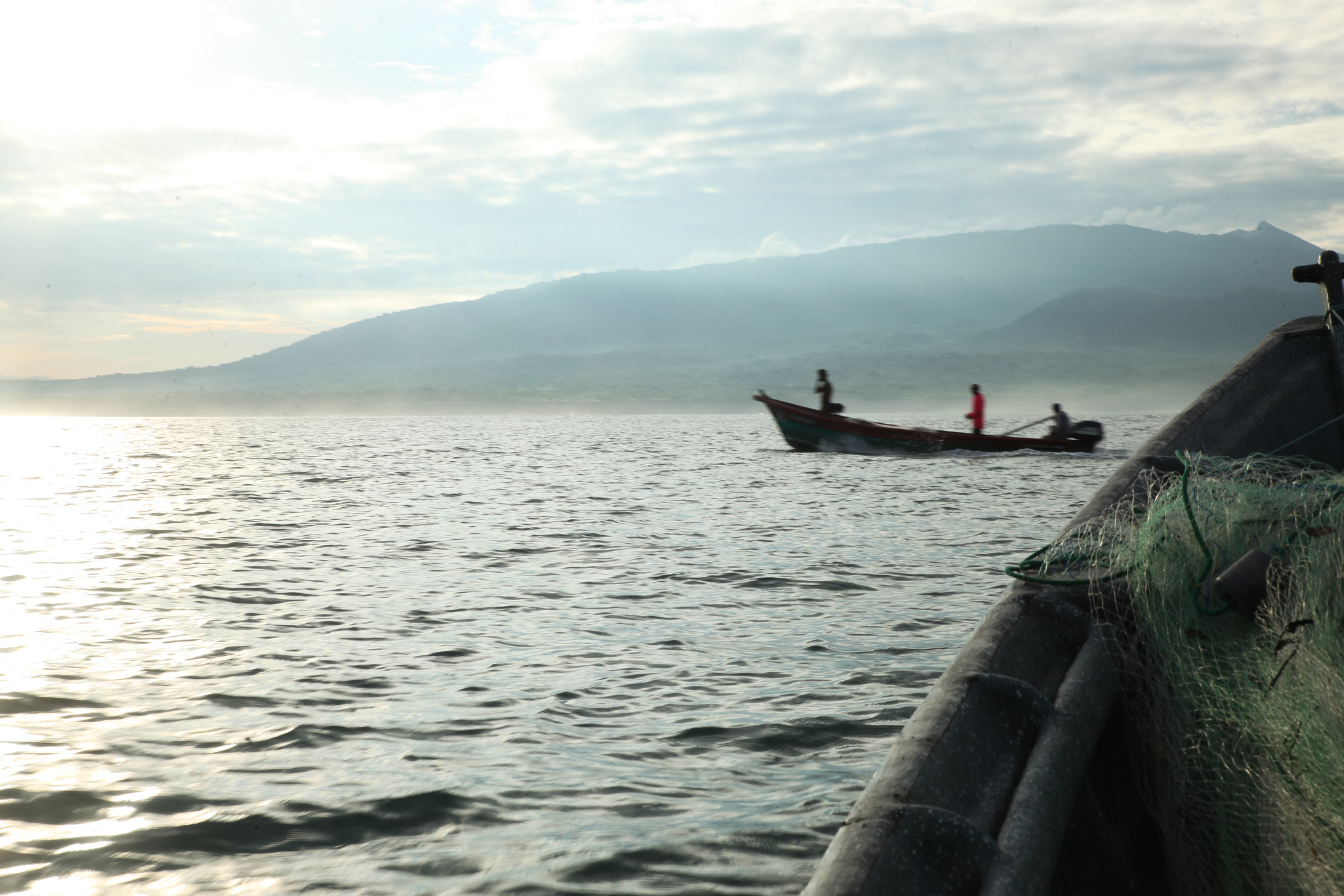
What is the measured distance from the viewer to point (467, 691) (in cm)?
655

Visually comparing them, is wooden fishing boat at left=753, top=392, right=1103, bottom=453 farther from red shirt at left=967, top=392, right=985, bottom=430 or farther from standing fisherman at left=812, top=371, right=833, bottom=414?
standing fisherman at left=812, top=371, right=833, bottom=414

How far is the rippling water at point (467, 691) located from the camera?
13.9 feet

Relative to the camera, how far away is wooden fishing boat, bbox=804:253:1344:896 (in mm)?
2441

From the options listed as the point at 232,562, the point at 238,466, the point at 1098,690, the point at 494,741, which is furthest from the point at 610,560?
the point at 238,466

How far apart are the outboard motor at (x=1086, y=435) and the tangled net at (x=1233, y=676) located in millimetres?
26390

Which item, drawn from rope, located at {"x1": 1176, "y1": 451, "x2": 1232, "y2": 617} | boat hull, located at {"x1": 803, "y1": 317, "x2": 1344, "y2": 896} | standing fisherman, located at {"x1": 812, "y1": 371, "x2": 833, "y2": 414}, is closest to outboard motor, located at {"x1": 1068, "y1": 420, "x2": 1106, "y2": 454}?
standing fisherman, located at {"x1": 812, "y1": 371, "x2": 833, "y2": 414}

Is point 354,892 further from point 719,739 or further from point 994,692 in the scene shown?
point 994,692

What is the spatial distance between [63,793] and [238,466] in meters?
31.6

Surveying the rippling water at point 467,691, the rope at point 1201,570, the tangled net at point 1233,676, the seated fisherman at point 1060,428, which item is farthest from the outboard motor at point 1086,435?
the rope at point 1201,570

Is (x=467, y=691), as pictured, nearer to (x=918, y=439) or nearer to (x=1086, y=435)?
(x=918, y=439)

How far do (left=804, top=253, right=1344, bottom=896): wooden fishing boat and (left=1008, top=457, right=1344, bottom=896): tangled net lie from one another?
0.18 ft

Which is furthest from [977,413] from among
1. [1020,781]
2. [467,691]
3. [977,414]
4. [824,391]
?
[1020,781]

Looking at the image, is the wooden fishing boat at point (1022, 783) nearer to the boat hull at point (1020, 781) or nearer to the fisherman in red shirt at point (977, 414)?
the boat hull at point (1020, 781)

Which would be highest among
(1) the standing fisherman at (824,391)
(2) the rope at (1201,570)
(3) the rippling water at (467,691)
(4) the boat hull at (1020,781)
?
(1) the standing fisherman at (824,391)
